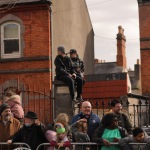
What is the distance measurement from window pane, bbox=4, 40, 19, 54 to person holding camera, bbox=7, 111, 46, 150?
432 inches

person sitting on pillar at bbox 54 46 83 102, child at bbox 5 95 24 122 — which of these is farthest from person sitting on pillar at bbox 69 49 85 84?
child at bbox 5 95 24 122

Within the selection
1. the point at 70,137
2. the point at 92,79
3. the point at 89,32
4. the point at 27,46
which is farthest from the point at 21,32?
the point at 70,137

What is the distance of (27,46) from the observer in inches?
774

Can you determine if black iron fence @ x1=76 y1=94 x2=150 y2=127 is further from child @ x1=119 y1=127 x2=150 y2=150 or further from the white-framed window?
the white-framed window

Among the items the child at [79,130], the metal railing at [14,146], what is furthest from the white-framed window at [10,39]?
the child at [79,130]

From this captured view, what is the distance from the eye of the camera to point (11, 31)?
20.1 m

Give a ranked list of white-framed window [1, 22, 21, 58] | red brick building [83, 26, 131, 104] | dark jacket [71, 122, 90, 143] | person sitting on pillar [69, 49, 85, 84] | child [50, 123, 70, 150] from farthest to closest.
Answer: white-framed window [1, 22, 21, 58] → red brick building [83, 26, 131, 104] → person sitting on pillar [69, 49, 85, 84] → dark jacket [71, 122, 90, 143] → child [50, 123, 70, 150]

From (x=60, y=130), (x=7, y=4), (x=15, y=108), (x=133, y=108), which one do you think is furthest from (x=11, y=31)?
(x=60, y=130)

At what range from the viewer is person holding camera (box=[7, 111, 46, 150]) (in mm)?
9125

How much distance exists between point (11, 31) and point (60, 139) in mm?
11836

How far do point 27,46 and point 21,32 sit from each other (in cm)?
68

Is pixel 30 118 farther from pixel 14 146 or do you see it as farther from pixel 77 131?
pixel 77 131

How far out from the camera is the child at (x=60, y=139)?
8705 mm

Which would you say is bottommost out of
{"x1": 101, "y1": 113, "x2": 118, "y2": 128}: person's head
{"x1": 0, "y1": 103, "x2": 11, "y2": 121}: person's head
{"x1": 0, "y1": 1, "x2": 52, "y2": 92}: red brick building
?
{"x1": 101, "y1": 113, "x2": 118, "y2": 128}: person's head
